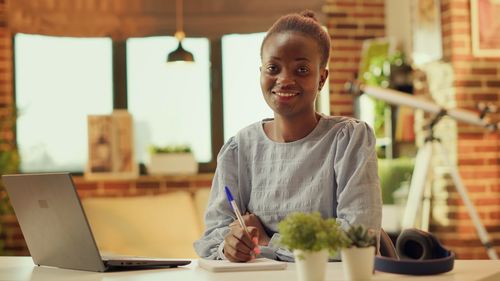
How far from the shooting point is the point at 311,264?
A: 58.9 inches

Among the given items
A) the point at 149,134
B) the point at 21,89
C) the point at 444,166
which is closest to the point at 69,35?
the point at 21,89

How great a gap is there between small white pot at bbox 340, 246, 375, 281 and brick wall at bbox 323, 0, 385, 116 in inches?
174

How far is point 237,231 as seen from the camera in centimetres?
188

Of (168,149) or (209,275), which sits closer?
(209,275)

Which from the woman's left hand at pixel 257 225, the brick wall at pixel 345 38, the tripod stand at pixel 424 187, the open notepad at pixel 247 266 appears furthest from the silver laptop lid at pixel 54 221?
the brick wall at pixel 345 38

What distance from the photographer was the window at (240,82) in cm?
584

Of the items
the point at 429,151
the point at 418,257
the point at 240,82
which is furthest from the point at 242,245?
the point at 240,82

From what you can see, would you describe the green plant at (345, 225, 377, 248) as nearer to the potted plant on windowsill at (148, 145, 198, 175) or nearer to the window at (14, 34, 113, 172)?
the potted plant on windowsill at (148, 145, 198, 175)

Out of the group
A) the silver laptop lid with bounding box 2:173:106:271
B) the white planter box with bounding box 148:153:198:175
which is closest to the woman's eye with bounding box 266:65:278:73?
the silver laptop lid with bounding box 2:173:106:271

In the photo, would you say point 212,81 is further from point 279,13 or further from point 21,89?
point 21,89

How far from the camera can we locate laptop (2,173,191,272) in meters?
1.79

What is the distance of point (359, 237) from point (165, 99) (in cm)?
426

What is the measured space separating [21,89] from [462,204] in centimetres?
290

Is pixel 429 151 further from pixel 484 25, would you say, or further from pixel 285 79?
pixel 285 79
